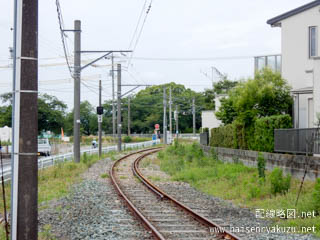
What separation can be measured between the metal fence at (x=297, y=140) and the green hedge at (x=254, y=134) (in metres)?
0.97

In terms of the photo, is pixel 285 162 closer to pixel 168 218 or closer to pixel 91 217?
pixel 168 218

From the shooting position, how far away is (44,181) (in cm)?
2030

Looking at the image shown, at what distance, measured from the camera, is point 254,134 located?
20812 mm

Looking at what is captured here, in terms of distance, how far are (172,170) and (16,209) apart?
59.5ft

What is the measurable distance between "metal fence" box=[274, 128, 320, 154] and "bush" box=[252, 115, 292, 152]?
0.88 meters

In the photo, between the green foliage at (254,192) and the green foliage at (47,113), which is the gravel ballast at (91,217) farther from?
the green foliage at (47,113)

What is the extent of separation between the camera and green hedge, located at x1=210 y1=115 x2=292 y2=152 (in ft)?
60.3

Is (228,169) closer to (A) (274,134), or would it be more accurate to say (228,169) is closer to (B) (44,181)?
(A) (274,134)

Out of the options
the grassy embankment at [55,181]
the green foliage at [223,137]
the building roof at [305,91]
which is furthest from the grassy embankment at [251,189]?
the grassy embankment at [55,181]

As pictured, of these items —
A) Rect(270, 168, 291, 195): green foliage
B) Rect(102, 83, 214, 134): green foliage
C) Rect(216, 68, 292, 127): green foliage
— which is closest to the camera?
Rect(270, 168, 291, 195): green foliage

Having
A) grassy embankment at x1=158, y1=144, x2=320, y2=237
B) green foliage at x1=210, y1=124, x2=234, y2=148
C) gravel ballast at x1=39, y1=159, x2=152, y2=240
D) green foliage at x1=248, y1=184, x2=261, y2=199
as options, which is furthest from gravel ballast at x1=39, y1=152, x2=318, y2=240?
green foliage at x1=210, y1=124, x2=234, y2=148

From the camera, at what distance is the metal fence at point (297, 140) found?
14.8 metres

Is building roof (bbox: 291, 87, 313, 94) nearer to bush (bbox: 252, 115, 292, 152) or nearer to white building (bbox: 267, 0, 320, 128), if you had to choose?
white building (bbox: 267, 0, 320, 128)

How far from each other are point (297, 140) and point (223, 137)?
39.4ft
